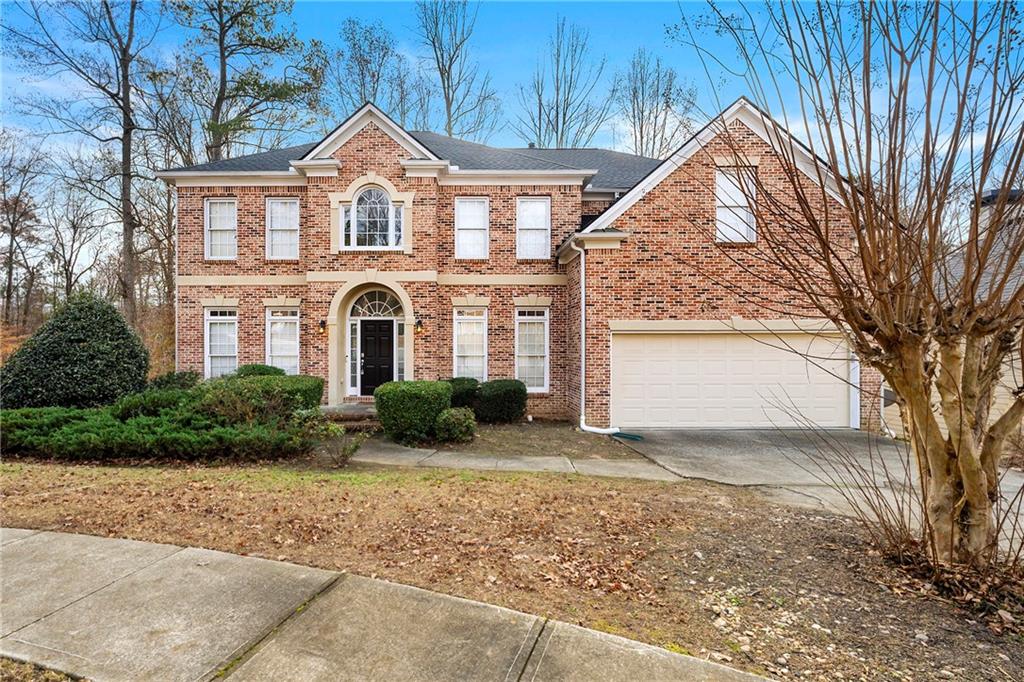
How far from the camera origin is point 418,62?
21453mm

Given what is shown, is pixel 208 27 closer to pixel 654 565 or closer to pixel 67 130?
pixel 67 130

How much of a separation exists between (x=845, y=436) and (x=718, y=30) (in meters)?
9.42

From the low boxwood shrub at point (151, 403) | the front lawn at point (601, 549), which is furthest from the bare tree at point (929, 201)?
the low boxwood shrub at point (151, 403)

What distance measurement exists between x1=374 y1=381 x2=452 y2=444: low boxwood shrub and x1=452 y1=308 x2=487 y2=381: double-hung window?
11.1ft

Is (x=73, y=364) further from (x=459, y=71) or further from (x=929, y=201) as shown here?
(x=459, y=71)

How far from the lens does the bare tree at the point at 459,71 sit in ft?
69.0

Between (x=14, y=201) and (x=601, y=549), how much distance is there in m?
27.8

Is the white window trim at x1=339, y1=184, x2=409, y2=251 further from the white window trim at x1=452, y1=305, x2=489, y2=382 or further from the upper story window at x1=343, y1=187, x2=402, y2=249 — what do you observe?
the white window trim at x1=452, y1=305, x2=489, y2=382

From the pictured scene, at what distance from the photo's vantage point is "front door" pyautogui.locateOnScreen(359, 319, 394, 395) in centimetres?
1269

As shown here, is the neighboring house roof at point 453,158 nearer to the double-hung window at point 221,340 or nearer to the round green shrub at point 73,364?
the double-hung window at point 221,340

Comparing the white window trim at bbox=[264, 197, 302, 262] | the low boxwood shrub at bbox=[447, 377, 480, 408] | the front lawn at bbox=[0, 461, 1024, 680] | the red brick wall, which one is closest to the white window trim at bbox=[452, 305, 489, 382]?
the low boxwood shrub at bbox=[447, 377, 480, 408]

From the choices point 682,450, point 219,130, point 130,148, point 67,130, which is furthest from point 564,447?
point 67,130

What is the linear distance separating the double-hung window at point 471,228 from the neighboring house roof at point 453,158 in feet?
2.96

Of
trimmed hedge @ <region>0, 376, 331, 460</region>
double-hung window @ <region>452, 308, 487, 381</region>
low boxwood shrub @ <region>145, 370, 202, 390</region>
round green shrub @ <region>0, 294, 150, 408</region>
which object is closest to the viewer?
trimmed hedge @ <region>0, 376, 331, 460</region>
